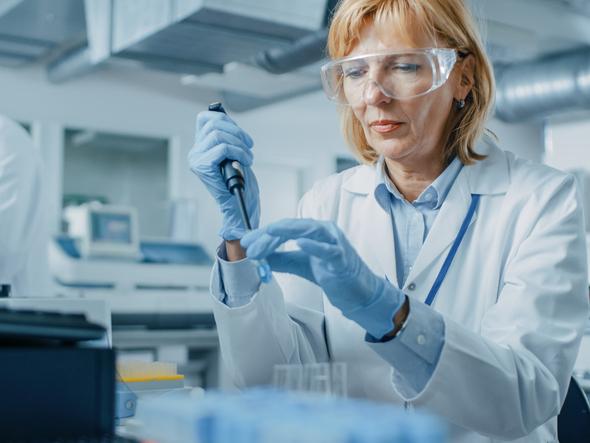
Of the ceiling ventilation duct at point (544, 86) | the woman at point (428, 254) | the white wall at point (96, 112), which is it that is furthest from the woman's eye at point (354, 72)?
the white wall at point (96, 112)

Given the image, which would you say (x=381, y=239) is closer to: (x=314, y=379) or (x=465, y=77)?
(x=465, y=77)

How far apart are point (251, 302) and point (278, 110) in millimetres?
5437

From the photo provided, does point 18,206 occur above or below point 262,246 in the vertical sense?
above

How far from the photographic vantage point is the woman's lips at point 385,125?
1291mm

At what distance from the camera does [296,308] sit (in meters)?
1.40

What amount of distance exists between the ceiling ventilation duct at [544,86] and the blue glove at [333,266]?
4448 mm

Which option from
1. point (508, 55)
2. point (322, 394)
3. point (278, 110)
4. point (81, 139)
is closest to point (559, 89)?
point (508, 55)

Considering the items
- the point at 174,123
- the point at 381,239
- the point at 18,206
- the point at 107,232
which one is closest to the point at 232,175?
the point at 381,239

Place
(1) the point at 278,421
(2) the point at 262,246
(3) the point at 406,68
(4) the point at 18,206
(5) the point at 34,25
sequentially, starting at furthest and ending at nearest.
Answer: (5) the point at 34,25 < (4) the point at 18,206 < (3) the point at 406,68 < (2) the point at 262,246 < (1) the point at 278,421

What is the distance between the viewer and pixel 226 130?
1.21 m

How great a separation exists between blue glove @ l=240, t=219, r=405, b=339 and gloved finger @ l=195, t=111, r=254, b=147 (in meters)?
0.32

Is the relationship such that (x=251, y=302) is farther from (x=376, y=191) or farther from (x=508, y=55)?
(x=508, y=55)

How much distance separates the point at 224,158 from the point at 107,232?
3.76 metres

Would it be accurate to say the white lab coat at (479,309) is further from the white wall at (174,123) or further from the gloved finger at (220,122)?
the white wall at (174,123)
